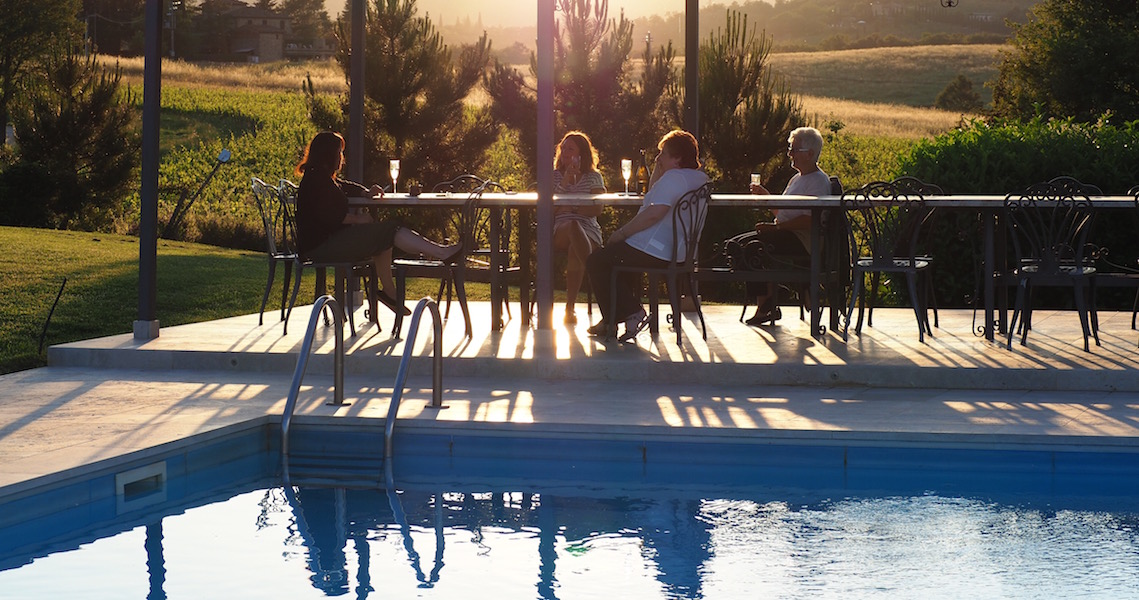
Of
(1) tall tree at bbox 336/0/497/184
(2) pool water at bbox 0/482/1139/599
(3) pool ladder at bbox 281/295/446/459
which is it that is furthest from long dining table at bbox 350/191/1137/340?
(1) tall tree at bbox 336/0/497/184

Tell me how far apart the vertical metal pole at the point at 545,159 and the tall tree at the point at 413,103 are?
33.2ft

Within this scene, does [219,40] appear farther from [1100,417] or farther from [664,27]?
[1100,417]

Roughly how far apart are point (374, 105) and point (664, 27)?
153 feet

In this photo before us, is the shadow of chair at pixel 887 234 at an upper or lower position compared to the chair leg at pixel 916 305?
upper

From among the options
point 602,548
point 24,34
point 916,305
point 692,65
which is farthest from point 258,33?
point 602,548

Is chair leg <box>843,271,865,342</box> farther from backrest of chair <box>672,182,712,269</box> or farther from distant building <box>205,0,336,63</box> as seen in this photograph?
distant building <box>205,0,336,63</box>

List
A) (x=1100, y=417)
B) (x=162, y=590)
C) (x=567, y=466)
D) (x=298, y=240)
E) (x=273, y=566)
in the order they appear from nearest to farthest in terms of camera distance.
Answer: (x=162, y=590) → (x=273, y=566) → (x=567, y=466) → (x=1100, y=417) → (x=298, y=240)

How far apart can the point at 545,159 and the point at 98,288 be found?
480 centimetres

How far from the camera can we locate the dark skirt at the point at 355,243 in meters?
6.66

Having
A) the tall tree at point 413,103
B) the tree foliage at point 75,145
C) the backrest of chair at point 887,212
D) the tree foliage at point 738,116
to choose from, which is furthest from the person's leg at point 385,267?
the tree foliage at point 75,145

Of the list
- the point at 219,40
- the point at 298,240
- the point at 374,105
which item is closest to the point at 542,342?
the point at 298,240

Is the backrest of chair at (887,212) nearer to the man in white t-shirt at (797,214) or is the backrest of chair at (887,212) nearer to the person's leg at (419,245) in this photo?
the man in white t-shirt at (797,214)

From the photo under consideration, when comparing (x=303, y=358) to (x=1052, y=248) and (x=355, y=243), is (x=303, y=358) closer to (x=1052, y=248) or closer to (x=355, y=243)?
(x=355, y=243)

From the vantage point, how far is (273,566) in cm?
349
